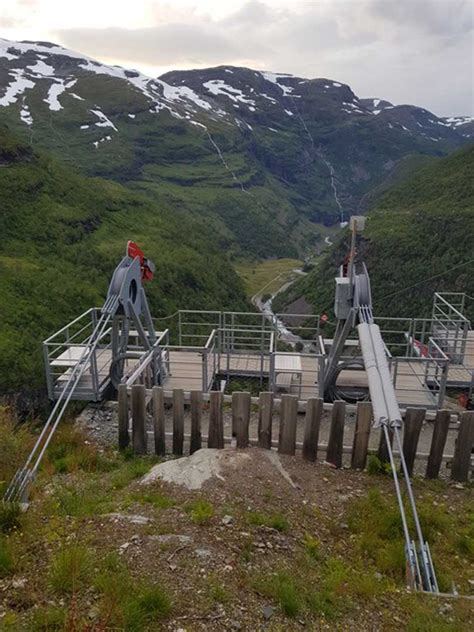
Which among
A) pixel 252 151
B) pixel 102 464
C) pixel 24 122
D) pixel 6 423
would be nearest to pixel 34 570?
pixel 102 464

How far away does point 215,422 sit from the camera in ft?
34.7

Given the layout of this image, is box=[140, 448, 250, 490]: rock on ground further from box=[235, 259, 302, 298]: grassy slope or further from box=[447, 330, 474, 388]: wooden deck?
box=[235, 259, 302, 298]: grassy slope

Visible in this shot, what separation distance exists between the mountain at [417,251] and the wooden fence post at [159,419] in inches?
1519

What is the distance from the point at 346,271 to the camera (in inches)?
533

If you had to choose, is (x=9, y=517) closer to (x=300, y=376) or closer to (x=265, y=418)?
(x=265, y=418)

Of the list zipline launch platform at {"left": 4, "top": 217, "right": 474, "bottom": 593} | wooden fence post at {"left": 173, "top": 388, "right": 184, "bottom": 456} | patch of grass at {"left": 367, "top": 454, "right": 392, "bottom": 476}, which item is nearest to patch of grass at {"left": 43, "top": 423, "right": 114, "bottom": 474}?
zipline launch platform at {"left": 4, "top": 217, "right": 474, "bottom": 593}

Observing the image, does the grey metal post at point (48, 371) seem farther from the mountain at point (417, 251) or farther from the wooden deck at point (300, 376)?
the mountain at point (417, 251)

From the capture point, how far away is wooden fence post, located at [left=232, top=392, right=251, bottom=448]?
1034 cm

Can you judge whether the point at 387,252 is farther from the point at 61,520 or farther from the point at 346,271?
the point at 61,520

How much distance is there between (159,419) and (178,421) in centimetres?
42

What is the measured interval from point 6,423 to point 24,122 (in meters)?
119

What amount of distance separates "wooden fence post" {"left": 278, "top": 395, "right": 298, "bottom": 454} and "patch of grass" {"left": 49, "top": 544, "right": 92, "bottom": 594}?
5.25m

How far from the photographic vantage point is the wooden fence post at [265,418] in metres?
10.3

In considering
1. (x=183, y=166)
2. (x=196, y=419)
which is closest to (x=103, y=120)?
(x=183, y=166)
